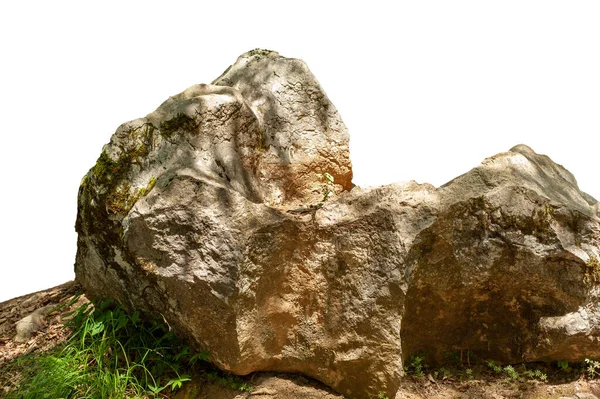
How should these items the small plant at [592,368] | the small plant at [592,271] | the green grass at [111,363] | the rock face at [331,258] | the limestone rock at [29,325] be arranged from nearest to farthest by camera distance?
the rock face at [331,258]
the green grass at [111,363]
the small plant at [592,271]
the small plant at [592,368]
the limestone rock at [29,325]

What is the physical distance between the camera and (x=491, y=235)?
488 cm

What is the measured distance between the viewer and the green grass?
4707 millimetres

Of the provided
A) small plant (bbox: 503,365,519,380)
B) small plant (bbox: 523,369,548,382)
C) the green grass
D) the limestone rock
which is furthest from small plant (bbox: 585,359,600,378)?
the limestone rock

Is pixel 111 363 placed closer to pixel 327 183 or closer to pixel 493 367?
pixel 327 183

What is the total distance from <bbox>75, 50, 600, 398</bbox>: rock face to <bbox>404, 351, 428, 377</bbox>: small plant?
0.19 ft

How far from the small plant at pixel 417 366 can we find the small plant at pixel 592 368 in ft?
4.11

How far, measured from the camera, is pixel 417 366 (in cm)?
515

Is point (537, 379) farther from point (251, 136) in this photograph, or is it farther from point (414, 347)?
point (251, 136)

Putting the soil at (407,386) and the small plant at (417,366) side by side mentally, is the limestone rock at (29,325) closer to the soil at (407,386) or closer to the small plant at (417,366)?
the soil at (407,386)

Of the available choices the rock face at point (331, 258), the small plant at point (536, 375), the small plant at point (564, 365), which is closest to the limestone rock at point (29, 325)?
the rock face at point (331, 258)

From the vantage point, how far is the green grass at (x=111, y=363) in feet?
15.4

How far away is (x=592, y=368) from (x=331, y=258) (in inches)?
88.8

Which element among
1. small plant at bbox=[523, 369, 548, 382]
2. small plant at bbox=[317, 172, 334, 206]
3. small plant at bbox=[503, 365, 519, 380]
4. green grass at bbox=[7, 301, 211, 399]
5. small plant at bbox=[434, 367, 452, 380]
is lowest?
small plant at bbox=[523, 369, 548, 382]

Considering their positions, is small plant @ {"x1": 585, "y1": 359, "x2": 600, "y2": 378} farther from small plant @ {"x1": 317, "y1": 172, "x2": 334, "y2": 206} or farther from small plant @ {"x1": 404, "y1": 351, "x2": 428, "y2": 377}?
small plant @ {"x1": 317, "y1": 172, "x2": 334, "y2": 206}
